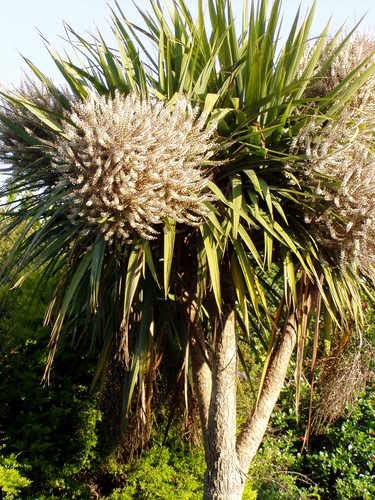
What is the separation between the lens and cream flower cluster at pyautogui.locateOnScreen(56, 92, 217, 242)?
8.25ft

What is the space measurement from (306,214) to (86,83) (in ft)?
4.69

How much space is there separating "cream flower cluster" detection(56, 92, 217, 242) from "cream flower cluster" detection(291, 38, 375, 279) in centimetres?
68

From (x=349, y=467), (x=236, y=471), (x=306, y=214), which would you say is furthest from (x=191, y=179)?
(x=349, y=467)

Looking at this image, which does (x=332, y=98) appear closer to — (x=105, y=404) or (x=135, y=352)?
(x=135, y=352)

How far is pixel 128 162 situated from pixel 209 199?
0.51 m

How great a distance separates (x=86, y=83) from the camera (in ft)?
11.1

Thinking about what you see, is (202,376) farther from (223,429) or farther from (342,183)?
(342,183)

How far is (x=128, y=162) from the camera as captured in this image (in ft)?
8.28

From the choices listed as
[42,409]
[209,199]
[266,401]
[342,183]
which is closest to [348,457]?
[266,401]

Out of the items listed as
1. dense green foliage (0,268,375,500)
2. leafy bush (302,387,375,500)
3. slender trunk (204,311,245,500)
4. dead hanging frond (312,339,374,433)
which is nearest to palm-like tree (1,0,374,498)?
slender trunk (204,311,245,500)

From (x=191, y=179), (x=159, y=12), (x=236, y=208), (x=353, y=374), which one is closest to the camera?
(x=191, y=179)

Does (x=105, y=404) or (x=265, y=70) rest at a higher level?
(x=265, y=70)

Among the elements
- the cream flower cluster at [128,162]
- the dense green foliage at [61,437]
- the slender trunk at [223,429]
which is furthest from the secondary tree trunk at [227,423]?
the cream flower cluster at [128,162]

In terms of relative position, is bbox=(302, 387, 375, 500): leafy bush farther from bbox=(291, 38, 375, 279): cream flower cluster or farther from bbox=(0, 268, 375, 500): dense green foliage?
bbox=(291, 38, 375, 279): cream flower cluster
